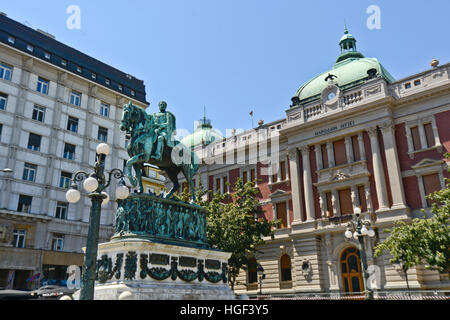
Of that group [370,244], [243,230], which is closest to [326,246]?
[370,244]

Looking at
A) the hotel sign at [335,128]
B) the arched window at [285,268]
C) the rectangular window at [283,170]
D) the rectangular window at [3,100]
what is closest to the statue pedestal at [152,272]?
the arched window at [285,268]

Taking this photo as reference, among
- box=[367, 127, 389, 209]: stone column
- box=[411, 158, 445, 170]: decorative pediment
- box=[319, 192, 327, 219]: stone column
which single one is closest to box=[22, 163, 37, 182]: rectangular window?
box=[319, 192, 327, 219]: stone column

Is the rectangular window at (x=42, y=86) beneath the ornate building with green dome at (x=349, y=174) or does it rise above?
above

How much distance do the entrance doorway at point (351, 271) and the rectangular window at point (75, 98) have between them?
3052 centimetres

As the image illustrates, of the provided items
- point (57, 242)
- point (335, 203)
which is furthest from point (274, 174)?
point (57, 242)

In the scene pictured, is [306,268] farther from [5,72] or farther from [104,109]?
[5,72]

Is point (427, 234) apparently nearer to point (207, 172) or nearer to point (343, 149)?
point (343, 149)

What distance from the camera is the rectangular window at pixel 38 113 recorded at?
36.9 m

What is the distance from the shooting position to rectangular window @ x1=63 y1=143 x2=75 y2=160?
38500mm

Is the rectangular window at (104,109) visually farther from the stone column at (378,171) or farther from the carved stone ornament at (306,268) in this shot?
the stone column at (378,171)

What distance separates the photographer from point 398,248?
20.2m

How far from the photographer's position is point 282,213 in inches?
1334

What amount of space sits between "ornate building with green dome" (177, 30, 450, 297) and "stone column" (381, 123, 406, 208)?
7 centimetres
